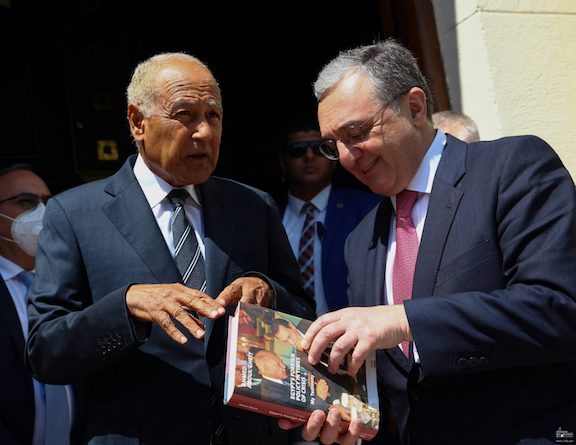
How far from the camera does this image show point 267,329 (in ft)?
7.02

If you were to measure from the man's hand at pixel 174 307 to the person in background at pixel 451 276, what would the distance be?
270mm

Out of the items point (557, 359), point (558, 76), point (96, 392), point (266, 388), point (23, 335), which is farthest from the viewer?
point (558, 76)

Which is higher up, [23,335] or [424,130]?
[424,130]

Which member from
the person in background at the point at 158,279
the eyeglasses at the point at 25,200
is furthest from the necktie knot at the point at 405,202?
the eyeglasses at the point at 25,200

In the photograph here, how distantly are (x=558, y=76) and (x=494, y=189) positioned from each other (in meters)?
2.14

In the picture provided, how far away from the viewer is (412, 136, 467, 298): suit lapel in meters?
2.32

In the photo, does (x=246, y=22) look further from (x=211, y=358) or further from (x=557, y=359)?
(x=557, y=359)

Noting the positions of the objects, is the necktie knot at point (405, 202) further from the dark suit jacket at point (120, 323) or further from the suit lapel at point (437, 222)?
the dark suit jacket at point (120, 323)

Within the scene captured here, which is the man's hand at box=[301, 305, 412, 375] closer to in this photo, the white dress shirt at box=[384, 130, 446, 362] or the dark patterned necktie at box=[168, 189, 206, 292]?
the white dress shirt at box=[384, 130, 446, 362]

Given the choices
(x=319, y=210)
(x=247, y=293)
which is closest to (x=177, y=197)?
(x=247, y=293)

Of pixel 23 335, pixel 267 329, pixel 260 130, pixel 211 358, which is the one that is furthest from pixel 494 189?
pixel 260 130

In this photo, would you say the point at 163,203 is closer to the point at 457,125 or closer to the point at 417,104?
the point at 417,104

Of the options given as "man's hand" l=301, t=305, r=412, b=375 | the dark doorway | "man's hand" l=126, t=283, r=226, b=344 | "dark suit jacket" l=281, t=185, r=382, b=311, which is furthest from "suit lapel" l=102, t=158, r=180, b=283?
the dark doorway

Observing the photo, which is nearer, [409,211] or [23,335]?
[409,211]
